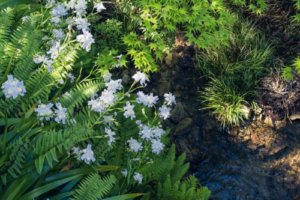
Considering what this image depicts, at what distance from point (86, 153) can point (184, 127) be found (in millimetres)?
2670

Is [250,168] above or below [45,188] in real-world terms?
below

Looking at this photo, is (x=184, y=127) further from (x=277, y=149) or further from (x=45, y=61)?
(x=45, y=61)

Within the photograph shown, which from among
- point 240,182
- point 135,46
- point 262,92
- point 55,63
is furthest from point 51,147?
point 262,92

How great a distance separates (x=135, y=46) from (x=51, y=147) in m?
2.45

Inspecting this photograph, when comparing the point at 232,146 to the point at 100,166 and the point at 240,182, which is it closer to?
the point at 240,182

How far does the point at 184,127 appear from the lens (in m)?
5.49

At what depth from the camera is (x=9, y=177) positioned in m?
3.02

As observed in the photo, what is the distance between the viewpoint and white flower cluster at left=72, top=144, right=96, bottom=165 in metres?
2.94

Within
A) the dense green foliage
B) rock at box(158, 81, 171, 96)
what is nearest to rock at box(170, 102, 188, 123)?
rock at box(158, 81, 171, 96)

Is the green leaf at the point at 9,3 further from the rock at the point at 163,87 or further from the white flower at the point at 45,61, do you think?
the rock at the point at 163,87

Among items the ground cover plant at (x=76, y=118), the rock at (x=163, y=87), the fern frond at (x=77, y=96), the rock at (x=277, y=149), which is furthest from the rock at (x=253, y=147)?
the fern frond at (x=77, y=96)

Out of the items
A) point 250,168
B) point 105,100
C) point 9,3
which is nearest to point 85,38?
point 105,100

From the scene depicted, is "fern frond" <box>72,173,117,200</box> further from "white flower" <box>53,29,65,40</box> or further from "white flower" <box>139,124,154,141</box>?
"white flower" <box>53,29,65,40</box>

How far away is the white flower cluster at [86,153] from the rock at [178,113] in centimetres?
249
